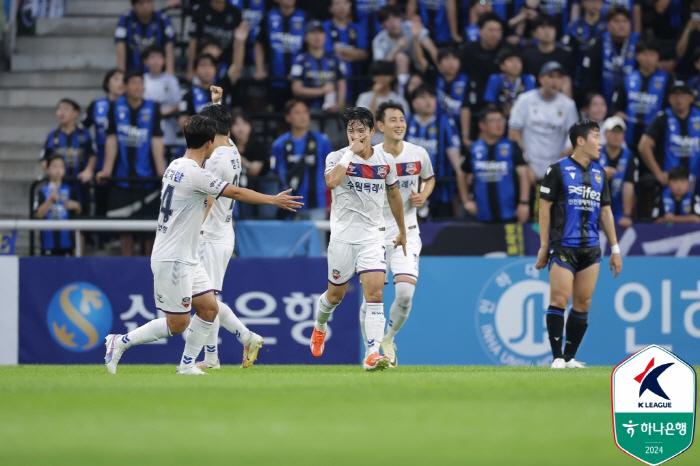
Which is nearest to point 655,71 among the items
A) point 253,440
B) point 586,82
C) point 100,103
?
point 586,82

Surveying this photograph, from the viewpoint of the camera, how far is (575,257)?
10.3 m

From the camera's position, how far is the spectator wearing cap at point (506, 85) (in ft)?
48.8

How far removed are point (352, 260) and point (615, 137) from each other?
5.22 metres

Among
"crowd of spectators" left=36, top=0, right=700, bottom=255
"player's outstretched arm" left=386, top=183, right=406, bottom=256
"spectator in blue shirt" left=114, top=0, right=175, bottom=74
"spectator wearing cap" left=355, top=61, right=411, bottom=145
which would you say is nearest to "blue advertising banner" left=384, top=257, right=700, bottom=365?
"crowd of spectators" left=36, top=0, right=700, bottom=255

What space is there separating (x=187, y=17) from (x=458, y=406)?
12570 mm

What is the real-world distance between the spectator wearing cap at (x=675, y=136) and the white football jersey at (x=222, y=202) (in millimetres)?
6218

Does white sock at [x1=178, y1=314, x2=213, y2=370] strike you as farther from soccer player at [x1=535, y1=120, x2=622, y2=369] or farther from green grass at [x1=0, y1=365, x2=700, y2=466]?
soccer player at [x1=535, y1=120, x2=622, y2=369]

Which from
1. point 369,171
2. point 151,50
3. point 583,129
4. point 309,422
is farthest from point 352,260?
point 151,50

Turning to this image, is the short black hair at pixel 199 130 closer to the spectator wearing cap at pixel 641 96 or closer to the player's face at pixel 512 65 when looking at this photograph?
the player's face at pixel 512 65

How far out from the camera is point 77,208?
44.4 ft

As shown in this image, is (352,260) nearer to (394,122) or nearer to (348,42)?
(394,122)

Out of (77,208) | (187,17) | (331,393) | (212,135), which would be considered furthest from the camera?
(187,17)

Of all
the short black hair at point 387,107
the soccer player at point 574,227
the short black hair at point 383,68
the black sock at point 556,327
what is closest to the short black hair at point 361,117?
the short black hair at point 387,107

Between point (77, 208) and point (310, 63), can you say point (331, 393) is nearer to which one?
point (77, 208)
